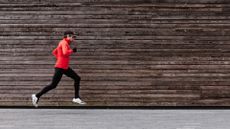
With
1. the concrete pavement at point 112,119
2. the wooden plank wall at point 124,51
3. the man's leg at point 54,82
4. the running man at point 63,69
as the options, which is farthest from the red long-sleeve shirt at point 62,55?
the concrete pavement at point 112,119

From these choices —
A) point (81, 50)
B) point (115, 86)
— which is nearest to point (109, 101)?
point (115, 86)

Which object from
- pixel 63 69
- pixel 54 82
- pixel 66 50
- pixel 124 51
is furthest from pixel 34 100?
pixel 124 51

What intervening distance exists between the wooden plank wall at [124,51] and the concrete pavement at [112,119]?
0.48 m

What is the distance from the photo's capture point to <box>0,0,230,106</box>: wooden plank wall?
12.8 m

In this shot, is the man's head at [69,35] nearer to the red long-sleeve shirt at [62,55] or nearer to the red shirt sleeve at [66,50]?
the red long-sleeve shirt at [62,55]

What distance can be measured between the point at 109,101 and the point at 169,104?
1.27m

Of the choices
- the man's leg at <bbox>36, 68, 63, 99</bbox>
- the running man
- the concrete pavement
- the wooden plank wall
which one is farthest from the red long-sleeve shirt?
the concrete pavement

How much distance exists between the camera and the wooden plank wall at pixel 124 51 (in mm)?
12812

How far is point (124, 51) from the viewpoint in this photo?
1288cm

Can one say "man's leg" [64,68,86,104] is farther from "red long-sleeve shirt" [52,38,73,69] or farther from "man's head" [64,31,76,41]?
"man's head" [64,31,76,41]

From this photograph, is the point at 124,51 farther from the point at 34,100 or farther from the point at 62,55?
the point at 34,100

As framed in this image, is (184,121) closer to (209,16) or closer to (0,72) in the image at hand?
(209,16)

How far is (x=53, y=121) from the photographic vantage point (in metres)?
10.5

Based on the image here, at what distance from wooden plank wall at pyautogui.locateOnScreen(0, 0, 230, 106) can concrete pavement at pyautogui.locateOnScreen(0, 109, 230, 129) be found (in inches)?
18.7
